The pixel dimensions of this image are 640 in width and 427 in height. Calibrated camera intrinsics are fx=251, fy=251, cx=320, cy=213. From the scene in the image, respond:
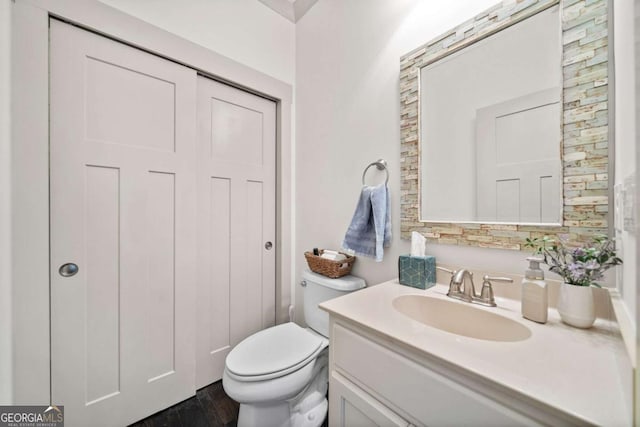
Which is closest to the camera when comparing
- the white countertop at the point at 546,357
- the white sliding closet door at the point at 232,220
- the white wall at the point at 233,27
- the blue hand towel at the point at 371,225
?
the white countertop at the point at 546,357

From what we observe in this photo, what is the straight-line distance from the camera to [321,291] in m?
→ 1.36

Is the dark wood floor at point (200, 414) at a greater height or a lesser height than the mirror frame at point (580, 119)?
lesser

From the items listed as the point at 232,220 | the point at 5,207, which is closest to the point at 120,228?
the point at 5,207

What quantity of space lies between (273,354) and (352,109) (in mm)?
1316

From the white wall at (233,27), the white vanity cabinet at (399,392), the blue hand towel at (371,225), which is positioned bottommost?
the white vanity cabinet at (399,392)

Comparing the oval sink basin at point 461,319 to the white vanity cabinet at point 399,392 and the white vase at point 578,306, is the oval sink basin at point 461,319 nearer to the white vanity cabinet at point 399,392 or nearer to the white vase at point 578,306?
the white vase at point 578,306

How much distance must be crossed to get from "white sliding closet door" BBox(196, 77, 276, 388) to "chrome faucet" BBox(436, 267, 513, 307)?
1.21 metres

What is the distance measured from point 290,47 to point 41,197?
1.67m

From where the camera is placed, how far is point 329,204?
155 cm

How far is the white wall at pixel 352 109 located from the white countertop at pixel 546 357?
Result: 0.86 ft

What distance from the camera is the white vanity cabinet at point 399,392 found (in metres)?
0.50

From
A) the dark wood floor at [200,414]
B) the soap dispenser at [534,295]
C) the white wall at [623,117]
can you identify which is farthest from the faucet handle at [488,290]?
the dark wood floor at [200,414]

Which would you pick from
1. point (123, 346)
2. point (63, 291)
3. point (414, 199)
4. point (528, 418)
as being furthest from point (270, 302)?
point (528, 418)

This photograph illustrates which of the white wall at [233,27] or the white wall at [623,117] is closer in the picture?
the white wall at [623,117]
